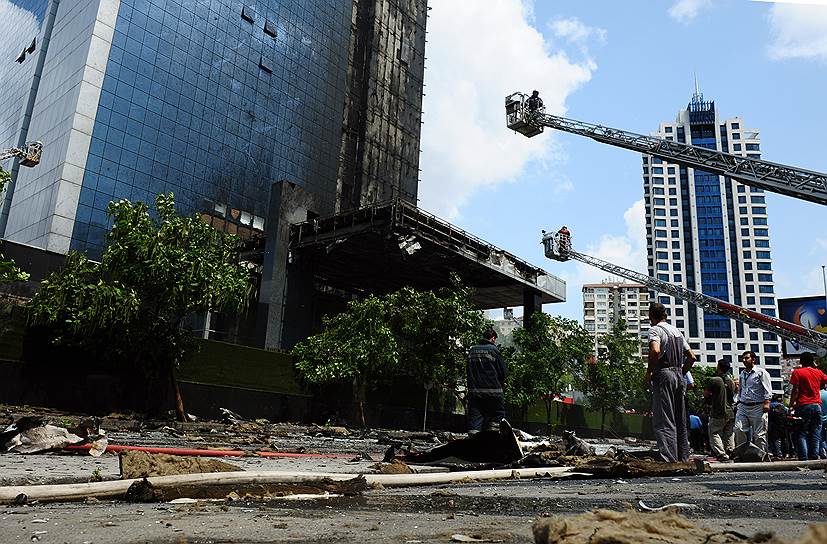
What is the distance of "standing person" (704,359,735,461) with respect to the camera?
11.2 metres

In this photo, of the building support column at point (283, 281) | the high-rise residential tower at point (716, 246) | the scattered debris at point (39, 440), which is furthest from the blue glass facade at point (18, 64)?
the high-rise residential tower at point (716, 246)

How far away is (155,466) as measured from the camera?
419 centimetres

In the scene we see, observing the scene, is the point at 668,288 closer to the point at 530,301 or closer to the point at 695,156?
the point at 530,301

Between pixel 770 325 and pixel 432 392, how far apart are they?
2573 cm

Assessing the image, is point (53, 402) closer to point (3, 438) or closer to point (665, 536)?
point (3, 438)

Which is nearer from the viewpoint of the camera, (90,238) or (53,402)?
(53,402)

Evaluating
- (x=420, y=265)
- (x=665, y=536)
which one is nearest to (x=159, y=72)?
(x=420, y=265)

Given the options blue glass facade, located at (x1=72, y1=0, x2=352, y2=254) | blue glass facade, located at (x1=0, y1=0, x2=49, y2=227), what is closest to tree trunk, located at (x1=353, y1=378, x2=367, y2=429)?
blue glass facade, located at (x1=72, y1=0, x2=352, y2=254)

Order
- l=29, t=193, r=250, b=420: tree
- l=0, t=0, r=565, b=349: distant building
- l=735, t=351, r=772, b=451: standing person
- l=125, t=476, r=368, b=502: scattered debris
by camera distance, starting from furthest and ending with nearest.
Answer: l=0, t=0, r=565, b=349: distant building < l=29, t=193, r=250, b=420: tree < l=735, t=351, r=772, b=451: standing person < l=125, t=476, r=368, b=502: scattered debris

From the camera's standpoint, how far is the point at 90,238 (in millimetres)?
32812

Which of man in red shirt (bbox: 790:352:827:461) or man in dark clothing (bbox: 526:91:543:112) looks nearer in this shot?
man in red shirt (bbox: 790:352:827:461)

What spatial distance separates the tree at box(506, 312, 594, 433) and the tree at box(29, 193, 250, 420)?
682 inches

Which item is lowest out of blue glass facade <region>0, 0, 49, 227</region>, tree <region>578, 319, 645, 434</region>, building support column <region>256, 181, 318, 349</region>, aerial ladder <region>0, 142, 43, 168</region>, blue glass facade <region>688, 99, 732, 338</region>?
tree <region>578, 319, 645, 434</region>

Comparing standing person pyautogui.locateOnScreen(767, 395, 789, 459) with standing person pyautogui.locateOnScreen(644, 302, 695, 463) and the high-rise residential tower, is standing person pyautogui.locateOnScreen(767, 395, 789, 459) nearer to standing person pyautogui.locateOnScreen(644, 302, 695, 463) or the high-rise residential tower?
standing person pyautogui.locateOnScreen(644, 302, 695, 463)
